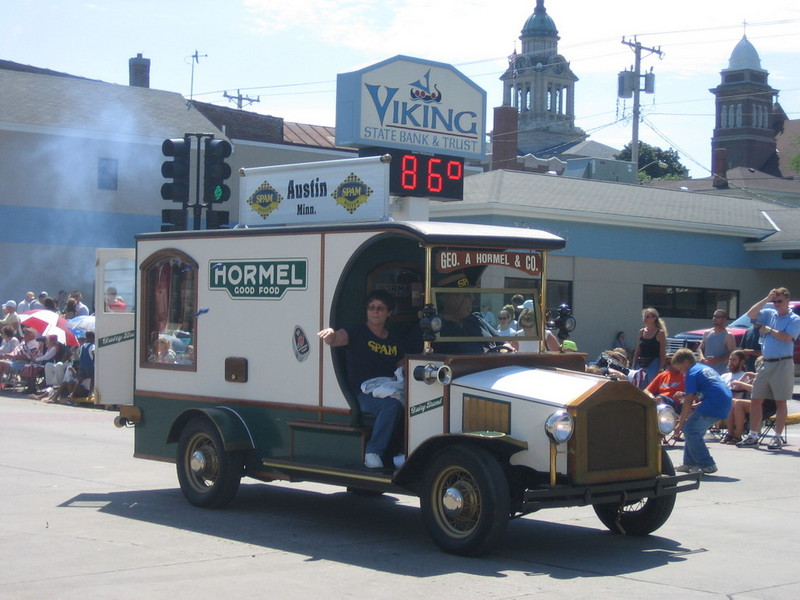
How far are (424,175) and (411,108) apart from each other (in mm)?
2918

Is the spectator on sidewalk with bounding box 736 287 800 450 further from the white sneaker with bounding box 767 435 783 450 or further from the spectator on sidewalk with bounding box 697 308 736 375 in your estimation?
the spectator on sidewalk with bounding box 697 308 736 375

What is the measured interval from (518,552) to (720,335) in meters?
8.72

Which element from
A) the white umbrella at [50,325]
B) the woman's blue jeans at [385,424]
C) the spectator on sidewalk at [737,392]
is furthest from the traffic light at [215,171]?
the woman's blue jeans at [385,424]

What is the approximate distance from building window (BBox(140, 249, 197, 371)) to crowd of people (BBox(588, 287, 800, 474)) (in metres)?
4.17

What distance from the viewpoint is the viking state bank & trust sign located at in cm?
1413

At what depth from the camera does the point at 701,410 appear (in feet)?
38.5

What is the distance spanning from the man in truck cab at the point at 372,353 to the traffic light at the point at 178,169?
7508mm

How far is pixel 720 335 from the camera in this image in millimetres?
15867

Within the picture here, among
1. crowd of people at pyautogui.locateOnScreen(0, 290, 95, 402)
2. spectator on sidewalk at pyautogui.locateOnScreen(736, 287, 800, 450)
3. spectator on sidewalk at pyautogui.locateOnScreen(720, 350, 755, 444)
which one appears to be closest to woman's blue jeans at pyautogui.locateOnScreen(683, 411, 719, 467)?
spectator on sidewalk at pyautogui.locateOnScreen(736, 287, 800, 450)

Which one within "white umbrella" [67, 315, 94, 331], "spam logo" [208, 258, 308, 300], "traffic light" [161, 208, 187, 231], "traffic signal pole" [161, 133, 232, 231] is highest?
"traffic signal pole" [161, 133, 232, 231]

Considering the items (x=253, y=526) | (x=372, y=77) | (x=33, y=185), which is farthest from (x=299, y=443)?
(x=33, y=185)

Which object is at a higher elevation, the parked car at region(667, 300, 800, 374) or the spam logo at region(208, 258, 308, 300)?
the spam logo at region(208, 258, 308, 300)

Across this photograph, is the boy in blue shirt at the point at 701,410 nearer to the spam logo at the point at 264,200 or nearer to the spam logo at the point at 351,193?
the spam logo at the point at 351,193

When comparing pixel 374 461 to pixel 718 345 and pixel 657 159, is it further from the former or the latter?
pixel 657 159
